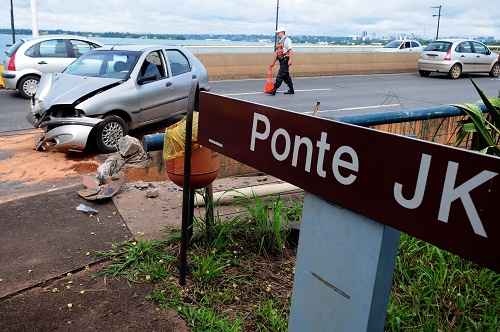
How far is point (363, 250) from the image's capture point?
1.52 metres

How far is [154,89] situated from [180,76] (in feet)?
2.59

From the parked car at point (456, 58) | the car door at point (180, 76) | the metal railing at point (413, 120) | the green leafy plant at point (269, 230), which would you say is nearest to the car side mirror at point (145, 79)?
the car door at point (180, 76)

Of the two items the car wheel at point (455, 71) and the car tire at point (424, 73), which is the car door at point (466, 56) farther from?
the car tire at point (424, 73)

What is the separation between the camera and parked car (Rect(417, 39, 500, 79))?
21.4 meters

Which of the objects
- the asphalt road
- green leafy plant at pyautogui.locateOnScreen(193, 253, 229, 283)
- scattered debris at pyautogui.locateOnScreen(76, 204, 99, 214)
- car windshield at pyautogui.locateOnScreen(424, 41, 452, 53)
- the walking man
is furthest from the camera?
car windshield at pyautogui.locateOnScreen(424, 41, 452, 53)

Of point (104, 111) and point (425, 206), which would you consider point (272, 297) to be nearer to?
point (425, 206)

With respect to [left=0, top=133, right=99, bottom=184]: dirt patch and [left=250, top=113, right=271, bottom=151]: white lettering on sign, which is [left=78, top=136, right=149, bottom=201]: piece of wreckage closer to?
[left=0, top=133, right=99, bottom=184]: dirt patch

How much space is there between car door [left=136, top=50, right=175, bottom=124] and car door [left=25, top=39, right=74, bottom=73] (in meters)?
5.11

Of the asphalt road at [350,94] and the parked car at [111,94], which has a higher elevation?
the parked car at [111,94]

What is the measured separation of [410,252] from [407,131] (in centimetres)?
225

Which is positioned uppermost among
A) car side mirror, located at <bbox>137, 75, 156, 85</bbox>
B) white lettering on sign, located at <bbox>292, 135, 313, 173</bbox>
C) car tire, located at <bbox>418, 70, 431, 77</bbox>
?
white lettering on sign, located at <bbox>292, 135, 313, 173</bbox>

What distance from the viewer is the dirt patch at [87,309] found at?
2.82 metres

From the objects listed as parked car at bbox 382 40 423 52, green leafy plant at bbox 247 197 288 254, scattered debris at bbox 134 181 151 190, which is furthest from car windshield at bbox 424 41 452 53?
green leafy plant at bbox 247 197 288 254

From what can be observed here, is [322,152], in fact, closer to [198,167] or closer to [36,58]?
[198,167]
